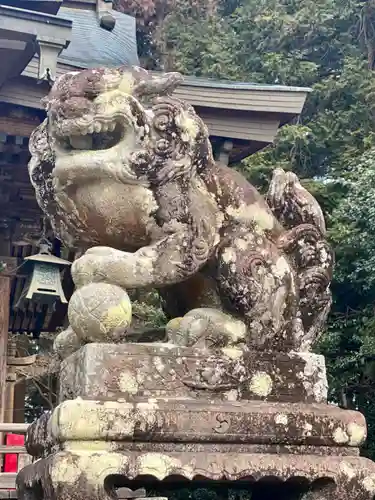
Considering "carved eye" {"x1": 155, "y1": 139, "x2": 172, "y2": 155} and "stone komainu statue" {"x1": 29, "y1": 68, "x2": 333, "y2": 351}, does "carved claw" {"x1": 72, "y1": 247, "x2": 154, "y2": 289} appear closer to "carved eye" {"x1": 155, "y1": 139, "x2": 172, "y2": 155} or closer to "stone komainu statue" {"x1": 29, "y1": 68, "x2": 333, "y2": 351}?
"stone komainu statue" {"x1": 29, "y1": 68, "x2": 333, "y2": 351}

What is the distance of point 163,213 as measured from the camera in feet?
7.28

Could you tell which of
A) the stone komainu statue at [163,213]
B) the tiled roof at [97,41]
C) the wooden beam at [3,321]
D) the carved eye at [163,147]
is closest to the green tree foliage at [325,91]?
the tiled roof at [97,41]

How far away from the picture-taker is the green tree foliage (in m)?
9.36

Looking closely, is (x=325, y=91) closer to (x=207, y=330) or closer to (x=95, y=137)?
(x=95, y=137)

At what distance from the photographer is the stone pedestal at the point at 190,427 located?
1.94m

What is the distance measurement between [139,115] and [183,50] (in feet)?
48.4

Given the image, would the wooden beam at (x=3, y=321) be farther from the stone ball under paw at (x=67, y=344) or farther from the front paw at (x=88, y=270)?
the front paw at (x=88, y=270)

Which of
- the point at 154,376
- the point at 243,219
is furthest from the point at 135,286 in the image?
the point at 243,219

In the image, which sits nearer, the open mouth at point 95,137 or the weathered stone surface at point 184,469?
the weathered stone surface at point 184,469

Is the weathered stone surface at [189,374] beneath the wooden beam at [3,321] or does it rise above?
beneath

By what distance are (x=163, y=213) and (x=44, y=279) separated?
10.7ft

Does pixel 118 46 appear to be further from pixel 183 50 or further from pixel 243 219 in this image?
pixel 183 50

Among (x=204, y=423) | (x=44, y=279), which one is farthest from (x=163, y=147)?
(x=44, y=279)

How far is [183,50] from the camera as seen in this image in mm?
16422
